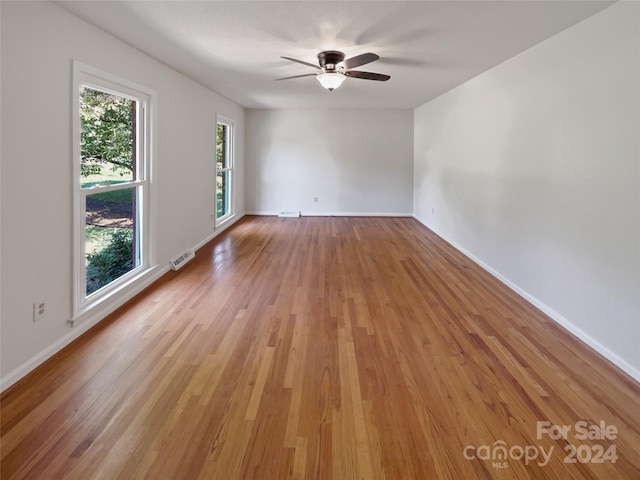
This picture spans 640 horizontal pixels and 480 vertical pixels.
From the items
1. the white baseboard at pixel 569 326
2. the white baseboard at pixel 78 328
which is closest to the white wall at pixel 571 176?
the white baseboard at pixel 569 326

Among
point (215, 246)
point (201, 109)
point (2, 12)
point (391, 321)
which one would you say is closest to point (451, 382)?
point (391, 321)

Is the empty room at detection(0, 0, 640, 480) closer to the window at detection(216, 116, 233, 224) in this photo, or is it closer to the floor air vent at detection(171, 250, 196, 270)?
the floor air vent at detection(171, 250, 196, 270)

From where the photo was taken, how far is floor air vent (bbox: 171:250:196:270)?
4.79 m

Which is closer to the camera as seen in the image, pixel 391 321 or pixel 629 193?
pixel 629 193

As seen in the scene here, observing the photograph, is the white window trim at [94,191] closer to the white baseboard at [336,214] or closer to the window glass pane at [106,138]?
the window glass pane at [106,138]

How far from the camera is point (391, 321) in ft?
10.8

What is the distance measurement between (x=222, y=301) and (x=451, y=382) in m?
2.16

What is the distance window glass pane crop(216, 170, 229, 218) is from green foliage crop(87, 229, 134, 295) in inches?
125

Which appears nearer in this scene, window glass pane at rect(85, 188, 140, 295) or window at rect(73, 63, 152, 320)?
window at rect(73, 63, 152, 320)

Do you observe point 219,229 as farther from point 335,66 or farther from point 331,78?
point 335,66

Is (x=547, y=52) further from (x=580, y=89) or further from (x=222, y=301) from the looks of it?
(x=222, y=301)

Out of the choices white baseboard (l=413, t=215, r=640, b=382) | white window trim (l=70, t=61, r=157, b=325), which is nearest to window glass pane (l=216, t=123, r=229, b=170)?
white window trim (l=70, t=61, r=157, b=325)

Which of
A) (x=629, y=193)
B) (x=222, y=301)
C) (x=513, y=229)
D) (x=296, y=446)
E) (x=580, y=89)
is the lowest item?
(x=296, y=446)

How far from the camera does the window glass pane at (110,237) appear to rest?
10.6 ft
